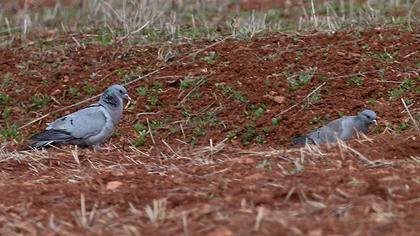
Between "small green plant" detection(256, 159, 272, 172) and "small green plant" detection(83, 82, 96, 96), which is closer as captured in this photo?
"small green plant" detection(256, 159, 272, 172)

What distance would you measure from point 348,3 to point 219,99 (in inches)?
205

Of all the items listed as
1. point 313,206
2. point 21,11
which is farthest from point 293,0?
point 313,206

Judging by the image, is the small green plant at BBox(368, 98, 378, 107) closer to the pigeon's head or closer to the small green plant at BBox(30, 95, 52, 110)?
the pigeon's head

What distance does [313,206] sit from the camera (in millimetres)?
5074

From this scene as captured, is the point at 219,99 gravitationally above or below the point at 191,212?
below

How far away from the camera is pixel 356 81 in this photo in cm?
955

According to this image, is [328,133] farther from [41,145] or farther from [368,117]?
[41,145]

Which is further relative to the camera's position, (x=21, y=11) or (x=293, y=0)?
(x=293, y=0)

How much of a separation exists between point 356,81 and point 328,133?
67.9 inches

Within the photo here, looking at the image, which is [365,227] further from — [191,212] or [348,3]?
[348,3]

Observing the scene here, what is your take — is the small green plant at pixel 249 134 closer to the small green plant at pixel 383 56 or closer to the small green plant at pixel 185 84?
the small green plant at pixel 185 84

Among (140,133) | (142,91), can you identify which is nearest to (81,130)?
(140,133)

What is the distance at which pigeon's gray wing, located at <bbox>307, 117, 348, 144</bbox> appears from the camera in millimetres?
7886

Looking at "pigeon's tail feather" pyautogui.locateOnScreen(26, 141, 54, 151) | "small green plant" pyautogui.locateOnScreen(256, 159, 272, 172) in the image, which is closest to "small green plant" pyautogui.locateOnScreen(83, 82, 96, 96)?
"pigeon's tail feather" pyautogui.locateOnScreen(26, 141, 54, 151)
